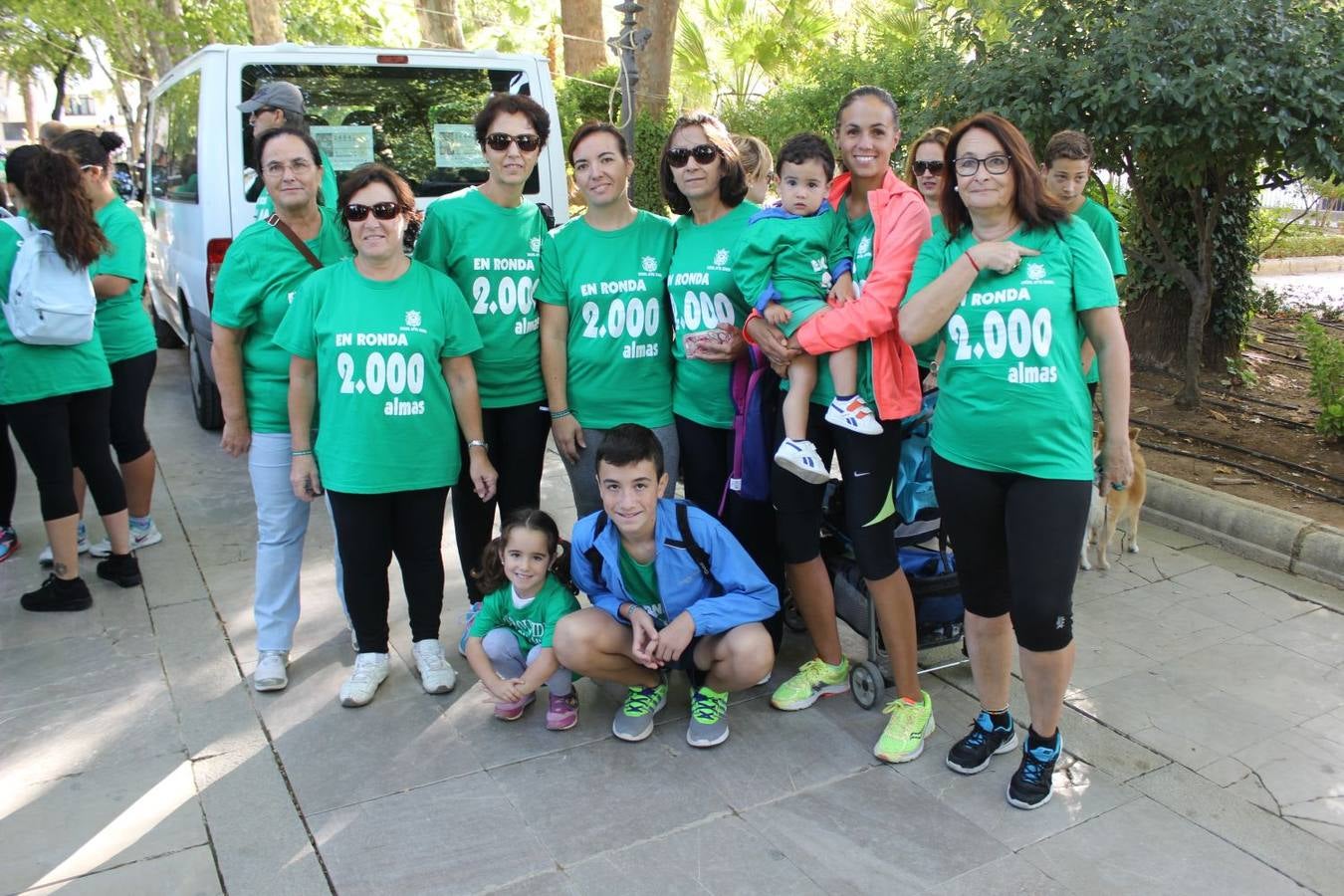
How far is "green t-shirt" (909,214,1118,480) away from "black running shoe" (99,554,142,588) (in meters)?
3.68

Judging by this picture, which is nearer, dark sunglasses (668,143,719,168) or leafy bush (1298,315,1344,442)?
dark sunglasses (668,143,719,168)

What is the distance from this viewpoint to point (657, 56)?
12805mm

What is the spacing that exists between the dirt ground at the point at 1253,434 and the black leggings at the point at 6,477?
19.1 feet

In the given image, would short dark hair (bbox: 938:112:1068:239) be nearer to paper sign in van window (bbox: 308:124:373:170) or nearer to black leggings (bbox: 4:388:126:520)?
black leggings (bbox: 4:388:126:520)

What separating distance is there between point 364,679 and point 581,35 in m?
11.9

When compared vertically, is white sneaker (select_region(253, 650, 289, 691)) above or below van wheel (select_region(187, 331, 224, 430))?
below

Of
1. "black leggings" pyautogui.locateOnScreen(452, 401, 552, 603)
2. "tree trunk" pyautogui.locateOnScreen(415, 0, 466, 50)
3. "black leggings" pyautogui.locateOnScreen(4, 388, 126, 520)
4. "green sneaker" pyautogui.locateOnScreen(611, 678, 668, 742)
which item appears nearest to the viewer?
"green sneaker" pyautogui.locateOnScreen(611, 678, 668, 742)

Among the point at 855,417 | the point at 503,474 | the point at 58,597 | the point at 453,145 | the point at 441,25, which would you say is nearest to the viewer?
the point at 855,417

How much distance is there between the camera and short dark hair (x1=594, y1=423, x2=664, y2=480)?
3.34 meters

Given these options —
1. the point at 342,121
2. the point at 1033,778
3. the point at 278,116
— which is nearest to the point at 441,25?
the point at 342,121

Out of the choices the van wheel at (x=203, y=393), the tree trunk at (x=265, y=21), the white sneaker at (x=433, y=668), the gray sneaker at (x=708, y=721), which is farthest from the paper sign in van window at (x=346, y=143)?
the tree trunk at (x=265, y=21)

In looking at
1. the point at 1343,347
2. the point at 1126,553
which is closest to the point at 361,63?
the point at 1126,553

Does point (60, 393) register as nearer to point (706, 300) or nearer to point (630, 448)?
point (630, 448)

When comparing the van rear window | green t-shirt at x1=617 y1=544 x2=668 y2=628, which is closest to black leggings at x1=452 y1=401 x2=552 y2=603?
green t-shirt at x1=617 y1=544 x2=668 y2=628
